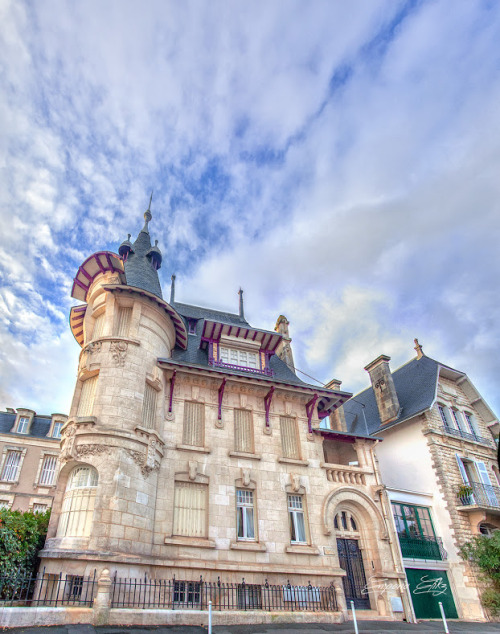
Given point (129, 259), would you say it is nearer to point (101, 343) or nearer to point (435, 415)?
point (101, 343)

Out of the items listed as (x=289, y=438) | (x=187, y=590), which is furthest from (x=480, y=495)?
(x=187, y=590)

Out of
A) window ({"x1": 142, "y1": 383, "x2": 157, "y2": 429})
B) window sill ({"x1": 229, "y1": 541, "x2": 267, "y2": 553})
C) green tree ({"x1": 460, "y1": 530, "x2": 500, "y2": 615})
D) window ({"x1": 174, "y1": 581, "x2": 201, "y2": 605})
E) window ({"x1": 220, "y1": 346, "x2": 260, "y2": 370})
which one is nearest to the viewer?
window ({"x1": 174, "y1": 581, "x2": 201, "y2": 605})

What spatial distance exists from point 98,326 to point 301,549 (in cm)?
1184

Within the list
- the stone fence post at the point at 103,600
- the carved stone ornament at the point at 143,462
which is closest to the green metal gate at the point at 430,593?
the carved stone ornament at the point at 143,462

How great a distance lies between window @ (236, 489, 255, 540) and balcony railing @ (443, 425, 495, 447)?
1292cm

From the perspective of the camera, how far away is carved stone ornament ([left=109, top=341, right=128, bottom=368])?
1545 centimetres

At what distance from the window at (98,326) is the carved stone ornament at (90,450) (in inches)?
185

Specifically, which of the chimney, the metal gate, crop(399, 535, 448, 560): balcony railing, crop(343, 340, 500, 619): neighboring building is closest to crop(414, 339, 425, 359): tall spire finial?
crop(343, 340, 500, 619): neighboring building

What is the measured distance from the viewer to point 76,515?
1291 cm

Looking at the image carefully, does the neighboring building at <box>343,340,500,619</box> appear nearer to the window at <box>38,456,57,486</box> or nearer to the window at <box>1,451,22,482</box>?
the window at <box>38,456,57,486</box>

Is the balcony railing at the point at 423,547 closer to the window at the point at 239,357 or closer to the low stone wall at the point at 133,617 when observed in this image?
the low stone wall at the point at 133,617

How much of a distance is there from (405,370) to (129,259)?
1942 centimetres

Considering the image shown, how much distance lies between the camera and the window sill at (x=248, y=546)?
14443 mm

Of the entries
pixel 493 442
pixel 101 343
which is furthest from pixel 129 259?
pixel 493 442
